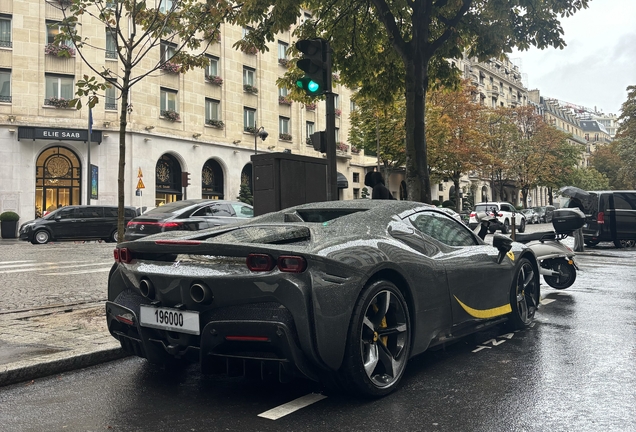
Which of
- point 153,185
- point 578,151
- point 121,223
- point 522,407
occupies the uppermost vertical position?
point 578,151

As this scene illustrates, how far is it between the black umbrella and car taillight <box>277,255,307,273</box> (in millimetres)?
13428

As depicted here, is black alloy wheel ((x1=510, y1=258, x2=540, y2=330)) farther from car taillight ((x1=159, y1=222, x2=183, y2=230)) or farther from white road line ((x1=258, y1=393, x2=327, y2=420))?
car taillight ((x1=159, y1=222, x2=183, y2=230))

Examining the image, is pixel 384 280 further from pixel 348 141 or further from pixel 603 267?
pixel 348 141

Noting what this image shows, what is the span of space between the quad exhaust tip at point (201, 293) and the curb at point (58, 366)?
5.20 feet

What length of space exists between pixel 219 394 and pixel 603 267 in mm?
11062

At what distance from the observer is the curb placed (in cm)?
399

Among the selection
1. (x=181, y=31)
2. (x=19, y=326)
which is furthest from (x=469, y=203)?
(x=19, y=326)

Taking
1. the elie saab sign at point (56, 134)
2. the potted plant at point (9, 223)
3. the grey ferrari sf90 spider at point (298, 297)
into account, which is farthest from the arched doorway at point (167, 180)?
the grey ferrari sf90 spider at point (298, 297)

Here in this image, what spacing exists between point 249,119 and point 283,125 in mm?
3276

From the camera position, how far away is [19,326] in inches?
225

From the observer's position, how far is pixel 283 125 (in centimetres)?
3878

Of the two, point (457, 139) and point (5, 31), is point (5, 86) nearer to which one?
point (5, 31)

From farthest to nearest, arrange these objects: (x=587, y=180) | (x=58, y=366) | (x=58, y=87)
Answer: (x=587, y=180) → (x=58, y=87) → (x=58, y=366)

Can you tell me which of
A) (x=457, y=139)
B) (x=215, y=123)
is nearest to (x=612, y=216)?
(x=215, y=123)
